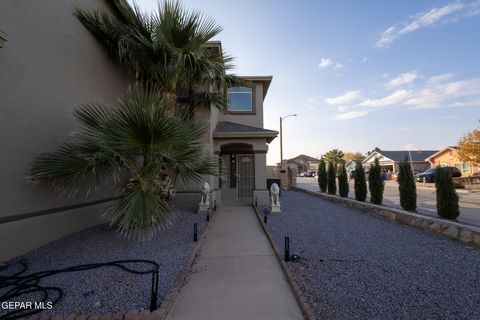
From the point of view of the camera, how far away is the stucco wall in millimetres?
4238

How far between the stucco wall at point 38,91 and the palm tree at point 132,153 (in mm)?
343

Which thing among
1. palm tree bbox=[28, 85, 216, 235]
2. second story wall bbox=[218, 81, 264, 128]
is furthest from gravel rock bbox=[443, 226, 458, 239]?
second story wall bbox=[218, 81, 264, 128]

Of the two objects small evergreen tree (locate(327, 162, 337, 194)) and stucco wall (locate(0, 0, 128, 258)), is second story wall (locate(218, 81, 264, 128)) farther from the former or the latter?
stucco wall (locate(0, 0, 128, 258))

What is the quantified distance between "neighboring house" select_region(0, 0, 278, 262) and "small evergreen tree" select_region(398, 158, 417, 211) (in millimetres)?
6445

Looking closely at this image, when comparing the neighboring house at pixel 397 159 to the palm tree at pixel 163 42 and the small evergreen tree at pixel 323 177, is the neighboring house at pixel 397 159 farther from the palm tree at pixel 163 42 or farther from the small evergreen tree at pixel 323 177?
the palm tree at pixel 163 42

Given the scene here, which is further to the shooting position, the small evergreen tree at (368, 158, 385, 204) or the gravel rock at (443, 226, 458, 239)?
the small evergreen tree at (368, 158, 385, 204)

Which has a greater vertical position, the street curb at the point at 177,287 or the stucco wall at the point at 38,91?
the stucco wall at the point at 38,91

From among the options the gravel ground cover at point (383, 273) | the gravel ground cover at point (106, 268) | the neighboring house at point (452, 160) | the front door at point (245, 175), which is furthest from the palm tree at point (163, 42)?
the neighboring house at point (452, 160)

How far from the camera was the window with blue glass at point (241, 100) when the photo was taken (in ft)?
42.1

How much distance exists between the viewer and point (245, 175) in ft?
40.1

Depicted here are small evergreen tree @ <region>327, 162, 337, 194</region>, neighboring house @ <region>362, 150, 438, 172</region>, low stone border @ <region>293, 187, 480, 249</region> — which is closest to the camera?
low stone border @ <region>293, 187, 480, 249</region>

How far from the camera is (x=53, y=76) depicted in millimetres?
5219

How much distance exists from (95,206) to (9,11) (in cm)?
470

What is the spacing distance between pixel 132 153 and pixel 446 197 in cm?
851
